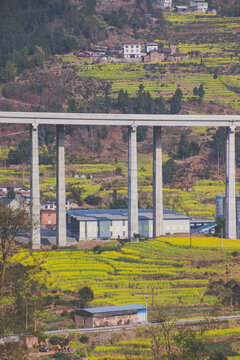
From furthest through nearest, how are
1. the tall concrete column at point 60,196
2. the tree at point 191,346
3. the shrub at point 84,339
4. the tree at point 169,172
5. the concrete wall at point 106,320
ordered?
the tree at point 169,172 → the tall concrete column at point 60,196 → the concrete wall at point 106,320 → the shrub at point 84,339 → the tree at point 191,346

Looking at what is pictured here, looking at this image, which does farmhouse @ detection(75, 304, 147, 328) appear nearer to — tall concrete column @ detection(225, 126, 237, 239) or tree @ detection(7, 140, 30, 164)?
tall concrete column @ detection(225, 126, 237, 239)

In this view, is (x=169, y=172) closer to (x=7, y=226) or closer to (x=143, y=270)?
(x=143, y=270)

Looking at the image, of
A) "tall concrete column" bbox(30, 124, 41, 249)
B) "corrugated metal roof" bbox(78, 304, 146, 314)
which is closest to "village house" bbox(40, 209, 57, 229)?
"tall concrete column" bbox(30, 124, 41, 249)

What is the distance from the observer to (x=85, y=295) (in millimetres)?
73438

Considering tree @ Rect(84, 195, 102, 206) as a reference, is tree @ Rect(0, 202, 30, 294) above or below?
above

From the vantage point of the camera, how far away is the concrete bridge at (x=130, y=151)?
3637 inches

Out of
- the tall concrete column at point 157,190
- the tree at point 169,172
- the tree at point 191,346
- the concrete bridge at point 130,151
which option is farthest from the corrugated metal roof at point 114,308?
the tree at point 169,172

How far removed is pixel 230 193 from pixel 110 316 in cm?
3316

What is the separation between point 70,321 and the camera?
228ft

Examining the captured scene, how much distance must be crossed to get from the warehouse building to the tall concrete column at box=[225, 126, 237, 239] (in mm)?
11386

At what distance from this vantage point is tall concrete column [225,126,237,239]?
9869 cm

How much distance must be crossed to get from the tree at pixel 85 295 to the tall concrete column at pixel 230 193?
29.0 metres

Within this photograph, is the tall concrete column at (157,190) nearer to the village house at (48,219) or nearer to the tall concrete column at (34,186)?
the tall concrete column at (34,186)

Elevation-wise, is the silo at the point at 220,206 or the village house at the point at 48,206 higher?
the silo at the point at 220,206
